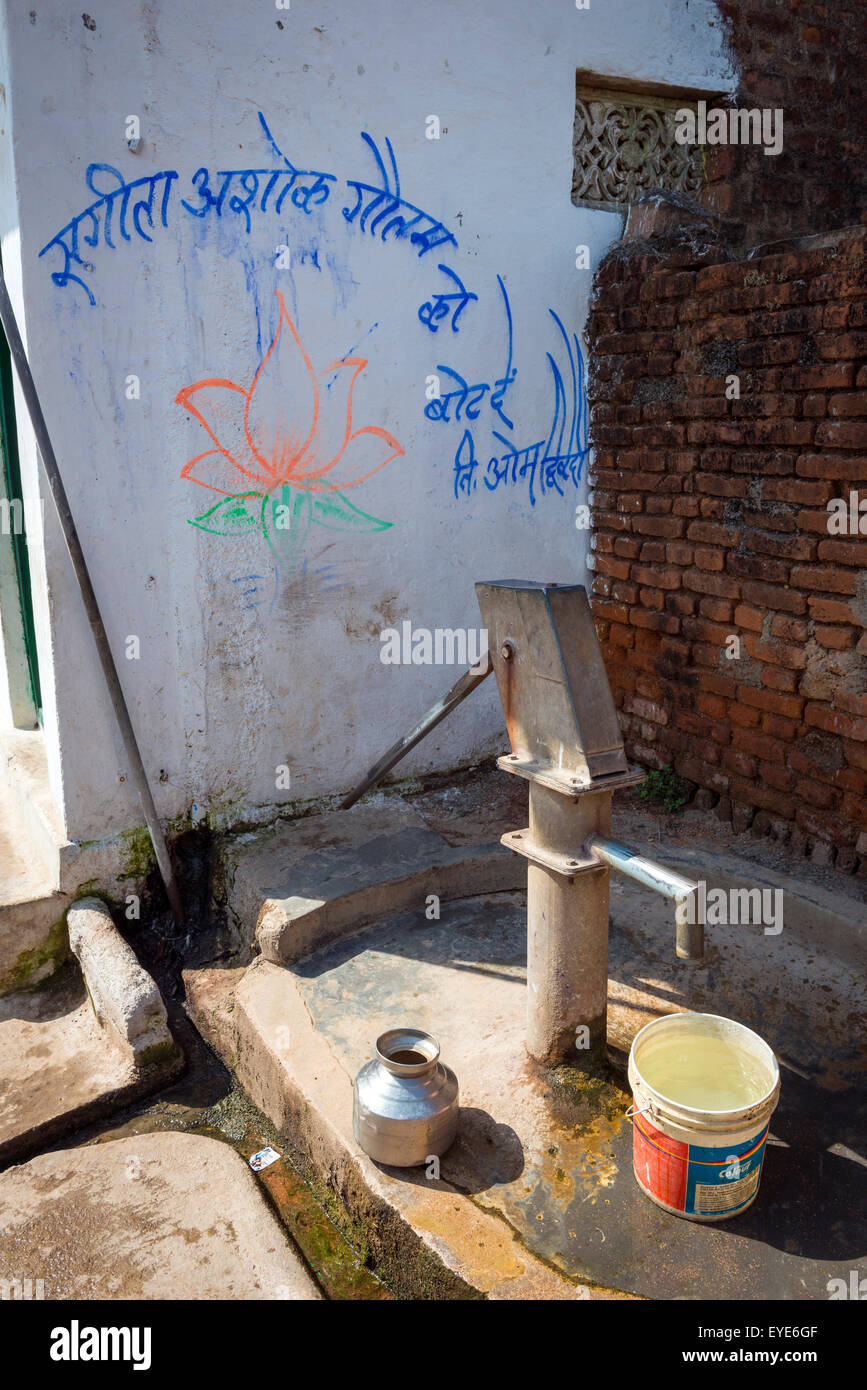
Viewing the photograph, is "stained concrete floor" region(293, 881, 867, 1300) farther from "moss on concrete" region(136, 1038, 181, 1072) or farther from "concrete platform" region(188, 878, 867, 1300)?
"moss on concrete" region(136, 1038, 181, 1072)

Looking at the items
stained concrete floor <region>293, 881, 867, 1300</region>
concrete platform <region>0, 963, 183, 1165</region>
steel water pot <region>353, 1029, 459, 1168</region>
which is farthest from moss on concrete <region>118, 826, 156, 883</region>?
steel water pot <region>353, 1029, 459, 1168</region>

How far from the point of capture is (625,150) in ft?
14.4

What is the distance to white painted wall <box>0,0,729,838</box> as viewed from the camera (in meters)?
3.29

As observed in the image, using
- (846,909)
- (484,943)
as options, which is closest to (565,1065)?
(484,943)

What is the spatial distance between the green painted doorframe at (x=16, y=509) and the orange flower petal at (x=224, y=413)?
42.1 inches

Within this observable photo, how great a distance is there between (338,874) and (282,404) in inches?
69.8

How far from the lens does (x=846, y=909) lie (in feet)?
10.5

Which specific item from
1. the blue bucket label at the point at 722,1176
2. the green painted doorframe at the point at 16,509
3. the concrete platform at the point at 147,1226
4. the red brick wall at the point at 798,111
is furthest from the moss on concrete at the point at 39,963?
the red brick wall at the point at 798,111

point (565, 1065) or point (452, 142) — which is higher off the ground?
point (452, 142)

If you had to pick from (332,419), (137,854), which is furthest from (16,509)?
(137,854)

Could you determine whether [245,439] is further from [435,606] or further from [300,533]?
[435,606]

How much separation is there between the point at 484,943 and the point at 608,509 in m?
2.13

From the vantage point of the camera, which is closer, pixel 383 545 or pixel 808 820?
pixel 808 820

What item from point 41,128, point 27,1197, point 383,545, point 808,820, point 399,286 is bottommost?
point 27,1197
